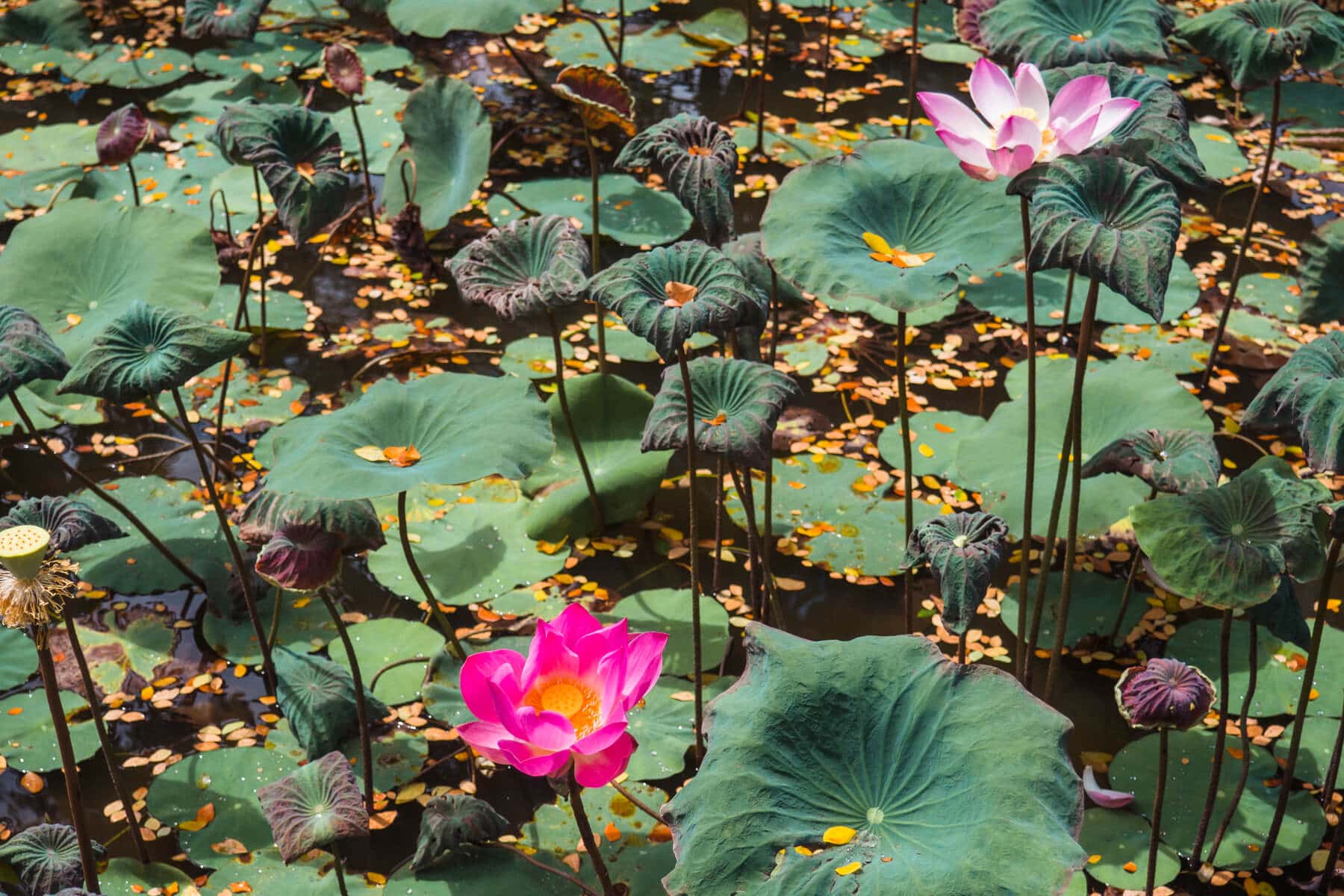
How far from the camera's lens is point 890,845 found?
1793 millimetres

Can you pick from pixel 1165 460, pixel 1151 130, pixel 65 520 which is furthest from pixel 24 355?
pixel 1165 460

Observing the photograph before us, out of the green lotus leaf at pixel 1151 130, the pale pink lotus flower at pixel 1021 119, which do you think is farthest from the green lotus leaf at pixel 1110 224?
the green lotus leaf at pixel 1151 130

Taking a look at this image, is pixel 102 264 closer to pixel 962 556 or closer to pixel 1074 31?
pixel 962 556

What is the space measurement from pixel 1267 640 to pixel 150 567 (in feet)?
9.93

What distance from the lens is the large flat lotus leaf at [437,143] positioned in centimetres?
452

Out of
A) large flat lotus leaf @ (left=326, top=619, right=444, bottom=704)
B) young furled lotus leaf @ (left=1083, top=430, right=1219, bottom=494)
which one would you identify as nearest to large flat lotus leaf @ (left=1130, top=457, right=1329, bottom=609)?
young furled lotus leaf @ (left=1083, top=430, right=1219, bottom=494)

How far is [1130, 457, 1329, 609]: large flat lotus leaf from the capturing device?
2.34 meters

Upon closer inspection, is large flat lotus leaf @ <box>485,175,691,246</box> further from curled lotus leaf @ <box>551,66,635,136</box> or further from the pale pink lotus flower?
the pale pink lotus flower

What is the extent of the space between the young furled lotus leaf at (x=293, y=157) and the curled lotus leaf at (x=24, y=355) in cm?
94

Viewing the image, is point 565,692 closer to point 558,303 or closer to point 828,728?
point 828,728

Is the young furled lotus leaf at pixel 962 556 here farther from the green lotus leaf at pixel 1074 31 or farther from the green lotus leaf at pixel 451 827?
the green lotus leaf at pixel 1074 31

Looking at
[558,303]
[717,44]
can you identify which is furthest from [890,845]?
[717,44]

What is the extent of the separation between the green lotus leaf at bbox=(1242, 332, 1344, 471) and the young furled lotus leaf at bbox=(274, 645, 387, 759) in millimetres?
1998

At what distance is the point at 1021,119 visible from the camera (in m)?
2.05
